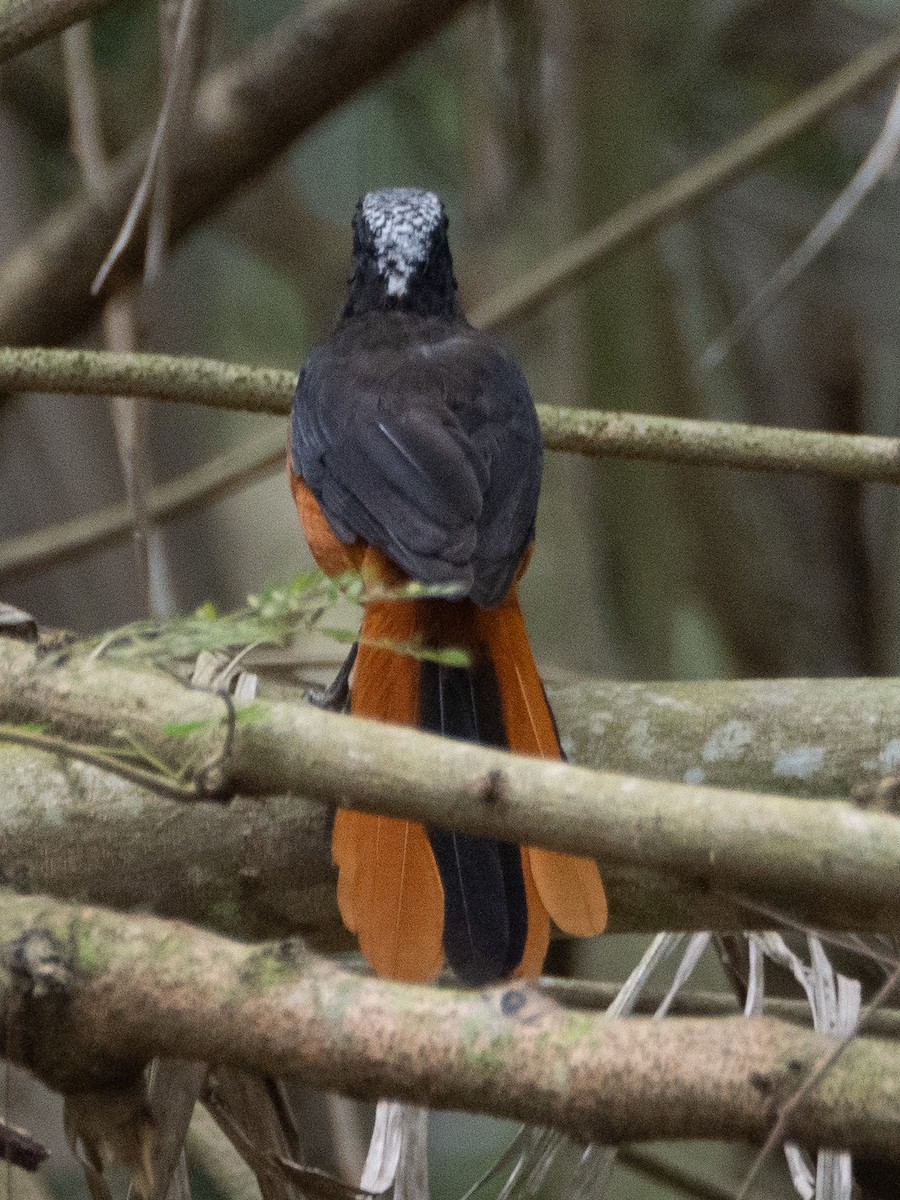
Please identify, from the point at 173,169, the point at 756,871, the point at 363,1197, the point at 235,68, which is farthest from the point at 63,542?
the point at 756,871

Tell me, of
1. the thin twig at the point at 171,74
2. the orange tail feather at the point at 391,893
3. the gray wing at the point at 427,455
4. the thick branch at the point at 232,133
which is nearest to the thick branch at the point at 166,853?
the orange tail feather at the point at 391,893

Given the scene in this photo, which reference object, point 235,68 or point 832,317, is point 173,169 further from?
point 832,317

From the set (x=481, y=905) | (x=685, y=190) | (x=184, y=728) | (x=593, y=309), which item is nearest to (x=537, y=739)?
(x=481, y=905)

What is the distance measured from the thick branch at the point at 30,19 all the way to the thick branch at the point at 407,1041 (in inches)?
50.7

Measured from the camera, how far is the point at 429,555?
2.17 meters

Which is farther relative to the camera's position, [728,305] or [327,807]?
[728,305]

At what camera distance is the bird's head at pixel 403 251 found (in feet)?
9.48

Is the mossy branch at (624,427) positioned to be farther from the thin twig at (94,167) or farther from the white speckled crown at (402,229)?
the white speckled crown at (402,229)

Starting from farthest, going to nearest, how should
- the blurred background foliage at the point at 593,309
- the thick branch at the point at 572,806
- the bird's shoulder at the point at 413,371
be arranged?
1. the blurred background foliage at the point at 593,309
2. the bird's shoulder at the point at 413,371
3. the thick branch at the point at 572,806

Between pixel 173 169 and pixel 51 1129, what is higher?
pixel 173 169

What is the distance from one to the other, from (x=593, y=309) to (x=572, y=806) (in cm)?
334

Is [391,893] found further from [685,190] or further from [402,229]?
[685,190]

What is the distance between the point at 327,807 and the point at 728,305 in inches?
137

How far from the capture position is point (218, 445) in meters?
5.32
